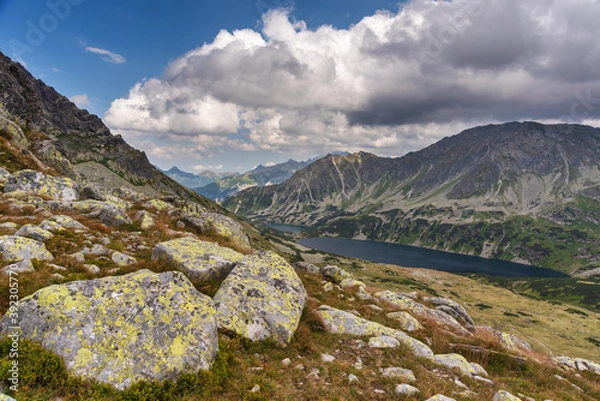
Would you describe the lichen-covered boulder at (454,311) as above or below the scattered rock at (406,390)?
below

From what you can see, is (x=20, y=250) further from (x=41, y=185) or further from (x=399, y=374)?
(x=41, y=185)

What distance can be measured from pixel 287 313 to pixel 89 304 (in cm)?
865

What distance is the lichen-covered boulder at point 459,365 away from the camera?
14477mm

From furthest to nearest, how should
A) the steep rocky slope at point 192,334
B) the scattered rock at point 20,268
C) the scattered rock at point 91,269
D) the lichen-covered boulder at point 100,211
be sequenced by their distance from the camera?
the lichen-covered boulder at point 100,211
the scattered rock at point 91,269
the scattered rock at point 20,268
the steep rocky slope at point 192,334

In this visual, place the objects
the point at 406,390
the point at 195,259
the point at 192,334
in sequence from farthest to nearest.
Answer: the point at 195,259 → the point at 406,390 → the point at 192,334

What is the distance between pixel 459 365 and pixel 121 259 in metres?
19.4

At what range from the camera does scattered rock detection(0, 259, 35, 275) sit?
11220mm

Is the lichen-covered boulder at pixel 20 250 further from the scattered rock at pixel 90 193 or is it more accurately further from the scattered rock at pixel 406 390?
the scattered rock at pixel 90 193

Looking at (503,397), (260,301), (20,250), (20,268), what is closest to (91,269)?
(20,268)

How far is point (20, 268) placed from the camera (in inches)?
458

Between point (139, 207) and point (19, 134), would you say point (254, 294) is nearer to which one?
point (139, 207)

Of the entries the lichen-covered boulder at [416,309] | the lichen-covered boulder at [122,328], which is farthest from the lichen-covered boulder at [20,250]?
the lichen-covered boulder at [416,309]

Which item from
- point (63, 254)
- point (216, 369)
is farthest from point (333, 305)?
point (63, 254)

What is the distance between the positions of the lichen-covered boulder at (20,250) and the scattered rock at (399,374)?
16745 millimetres
